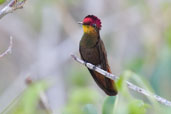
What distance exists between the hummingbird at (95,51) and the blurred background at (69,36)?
7.84 ft

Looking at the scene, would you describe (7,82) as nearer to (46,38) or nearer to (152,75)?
(46,38)

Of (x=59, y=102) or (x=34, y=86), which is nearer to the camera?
(x=34, y=86)

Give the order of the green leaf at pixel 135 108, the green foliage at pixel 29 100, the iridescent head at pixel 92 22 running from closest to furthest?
the green leaf at pixel 135 108 < the iridescent head at pixel 92 22 < the green foliage at pixel 29 100

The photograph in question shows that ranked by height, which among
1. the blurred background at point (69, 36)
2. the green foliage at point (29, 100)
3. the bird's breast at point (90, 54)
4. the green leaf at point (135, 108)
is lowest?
the blurred background at point (69, 36)

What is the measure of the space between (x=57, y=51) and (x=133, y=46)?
1654 mm

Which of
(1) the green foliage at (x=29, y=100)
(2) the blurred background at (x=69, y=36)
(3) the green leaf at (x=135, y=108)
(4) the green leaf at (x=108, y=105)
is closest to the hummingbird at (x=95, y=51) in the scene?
(1) the green foliage at (x=29, y=100)

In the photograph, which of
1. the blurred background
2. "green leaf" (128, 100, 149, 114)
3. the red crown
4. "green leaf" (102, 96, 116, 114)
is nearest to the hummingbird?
the red crown

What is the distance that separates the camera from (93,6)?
670cm

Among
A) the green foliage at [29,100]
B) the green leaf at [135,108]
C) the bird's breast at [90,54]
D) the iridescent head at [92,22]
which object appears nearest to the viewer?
the green leaf at [135,108]

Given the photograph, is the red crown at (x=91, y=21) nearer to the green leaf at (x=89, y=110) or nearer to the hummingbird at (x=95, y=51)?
the hummingbird at (x=95, y=51)

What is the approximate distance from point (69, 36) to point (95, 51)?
3.68m

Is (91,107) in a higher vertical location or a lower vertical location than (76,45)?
higher

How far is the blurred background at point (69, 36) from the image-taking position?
6184 mm

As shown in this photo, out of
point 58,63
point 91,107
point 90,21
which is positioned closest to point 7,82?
point 58,63
